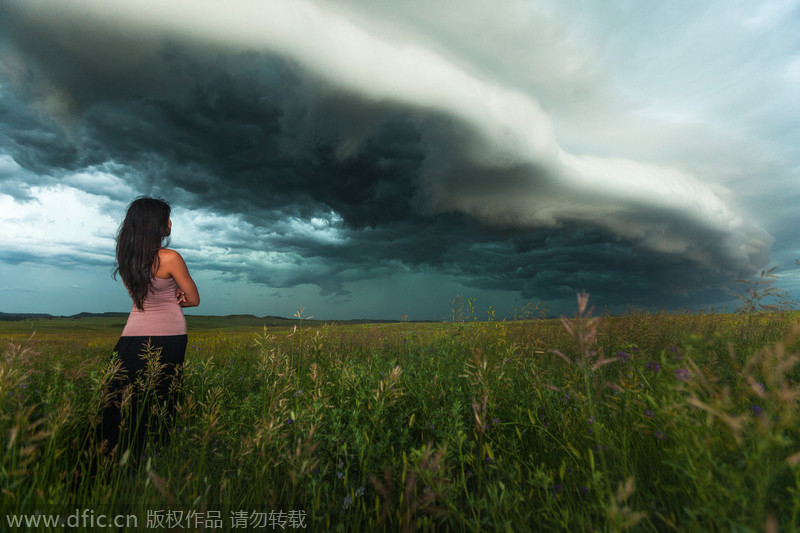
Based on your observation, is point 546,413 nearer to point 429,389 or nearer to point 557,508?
point 429,389

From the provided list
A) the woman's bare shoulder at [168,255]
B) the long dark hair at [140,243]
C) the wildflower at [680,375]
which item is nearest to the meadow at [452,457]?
the wildflower at [680,375]

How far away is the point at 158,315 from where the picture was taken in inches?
173

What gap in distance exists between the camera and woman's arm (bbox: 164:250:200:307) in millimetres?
4516

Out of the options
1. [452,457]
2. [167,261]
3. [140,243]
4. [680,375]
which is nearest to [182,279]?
[167,261]

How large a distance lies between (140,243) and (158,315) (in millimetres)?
894

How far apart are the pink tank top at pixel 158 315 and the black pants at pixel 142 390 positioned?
77mm

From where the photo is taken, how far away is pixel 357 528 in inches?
83.8

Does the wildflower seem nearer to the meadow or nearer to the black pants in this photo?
the meadow

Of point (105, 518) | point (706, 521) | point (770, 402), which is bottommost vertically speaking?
point (105, 518)

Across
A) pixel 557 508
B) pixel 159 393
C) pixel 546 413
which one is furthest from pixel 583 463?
pixel 159 393

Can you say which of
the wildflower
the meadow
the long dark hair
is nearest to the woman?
the long dark hair

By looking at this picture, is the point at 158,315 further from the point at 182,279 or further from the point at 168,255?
the point at 168,255

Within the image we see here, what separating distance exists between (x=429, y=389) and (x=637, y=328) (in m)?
6.51

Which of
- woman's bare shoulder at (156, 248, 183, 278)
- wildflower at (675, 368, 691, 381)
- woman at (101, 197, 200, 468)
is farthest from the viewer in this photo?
woman's bare shoulder at (156, 248, 183, 278)
